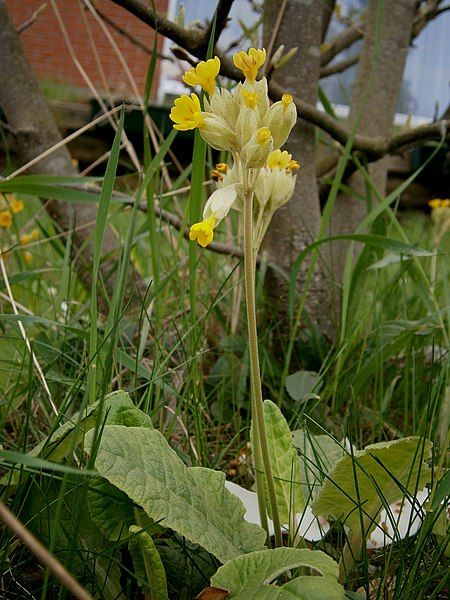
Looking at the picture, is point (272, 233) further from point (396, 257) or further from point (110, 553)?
point (110, 553)

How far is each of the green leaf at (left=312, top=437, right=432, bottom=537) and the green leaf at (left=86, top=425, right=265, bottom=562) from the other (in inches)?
2.9

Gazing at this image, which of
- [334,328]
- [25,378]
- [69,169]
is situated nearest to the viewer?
[25,378]

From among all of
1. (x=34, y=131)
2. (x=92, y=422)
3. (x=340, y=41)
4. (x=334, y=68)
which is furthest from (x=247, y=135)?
(x=340, y=41)

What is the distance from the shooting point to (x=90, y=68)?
724 centimetres

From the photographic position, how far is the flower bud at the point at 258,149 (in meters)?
0.57

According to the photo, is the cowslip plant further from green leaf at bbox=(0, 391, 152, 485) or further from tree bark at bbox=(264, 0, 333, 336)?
tree bark at bbox=(264, 0, 333, 336)

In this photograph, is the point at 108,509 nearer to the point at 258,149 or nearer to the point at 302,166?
the point at 258,149

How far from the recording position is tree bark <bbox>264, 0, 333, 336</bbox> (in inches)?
50.6

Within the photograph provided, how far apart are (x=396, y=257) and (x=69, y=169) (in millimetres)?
689

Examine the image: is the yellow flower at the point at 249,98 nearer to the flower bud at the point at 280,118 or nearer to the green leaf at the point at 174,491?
the flower bud at the point at 280,118

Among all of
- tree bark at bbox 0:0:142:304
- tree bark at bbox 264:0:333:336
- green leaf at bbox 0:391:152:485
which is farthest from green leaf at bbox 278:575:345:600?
tree bark at bbox 0:0:142:304

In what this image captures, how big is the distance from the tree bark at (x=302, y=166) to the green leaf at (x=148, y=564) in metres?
0.72

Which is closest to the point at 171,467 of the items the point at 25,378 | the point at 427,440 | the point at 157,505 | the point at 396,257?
the point at 157,505

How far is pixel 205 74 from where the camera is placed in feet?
1.99
